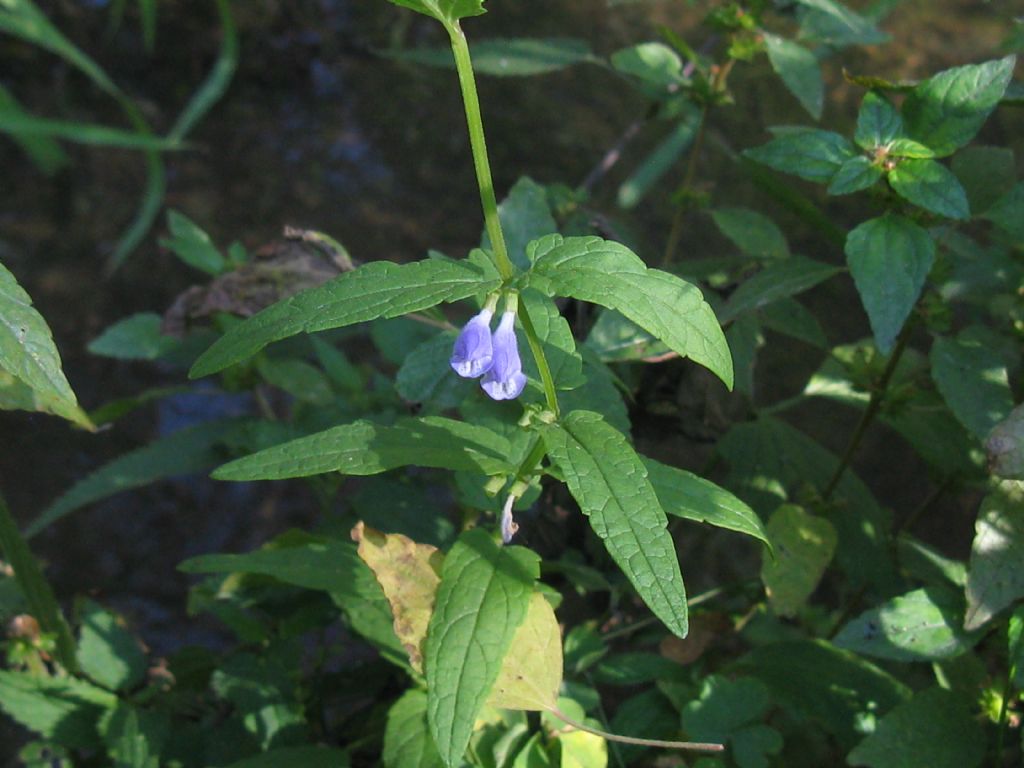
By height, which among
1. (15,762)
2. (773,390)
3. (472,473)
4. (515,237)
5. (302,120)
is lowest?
(15,762)

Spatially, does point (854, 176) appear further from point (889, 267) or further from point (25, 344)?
point (25, 344)

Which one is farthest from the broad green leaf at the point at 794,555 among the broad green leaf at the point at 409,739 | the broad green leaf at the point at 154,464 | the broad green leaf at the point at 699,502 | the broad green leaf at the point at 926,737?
the broad green leaf at the point at 154,464

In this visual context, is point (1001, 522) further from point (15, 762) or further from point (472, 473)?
point (15, 762)

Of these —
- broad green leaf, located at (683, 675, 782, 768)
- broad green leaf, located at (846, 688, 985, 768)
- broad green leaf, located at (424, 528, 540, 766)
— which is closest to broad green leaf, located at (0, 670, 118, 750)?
broad green leaf, located at (424, 528, 540, 766)

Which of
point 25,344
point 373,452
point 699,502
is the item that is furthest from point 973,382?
point 25,344

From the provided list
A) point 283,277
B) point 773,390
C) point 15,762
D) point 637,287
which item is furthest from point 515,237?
point 15,762
